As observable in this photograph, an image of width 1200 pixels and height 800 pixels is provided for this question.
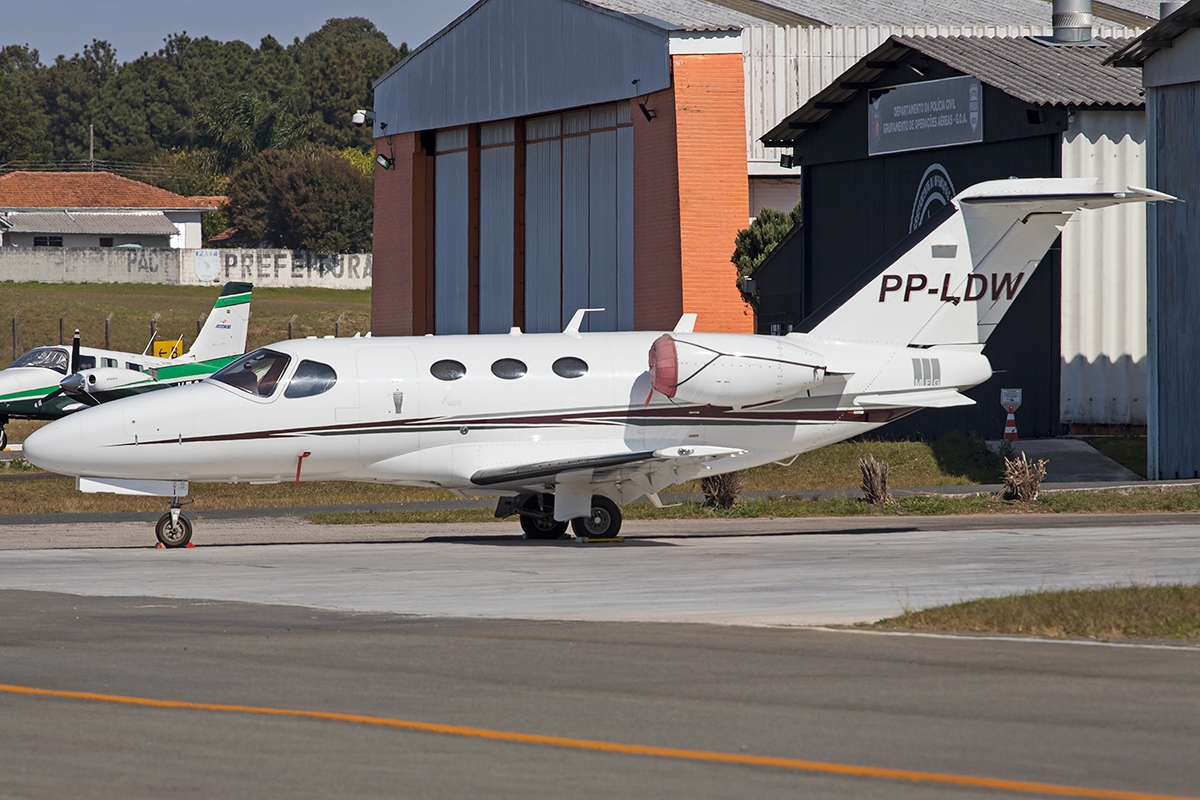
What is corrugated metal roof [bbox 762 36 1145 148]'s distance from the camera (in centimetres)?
3347

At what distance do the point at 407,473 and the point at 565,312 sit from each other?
27.1 metres

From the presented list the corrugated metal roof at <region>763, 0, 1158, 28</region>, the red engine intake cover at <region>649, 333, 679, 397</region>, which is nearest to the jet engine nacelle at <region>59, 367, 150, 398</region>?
the corrugated metal roof at <region>763, 0, 1158, 28</region>

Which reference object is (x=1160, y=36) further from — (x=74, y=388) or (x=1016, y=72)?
(x=74, y=388)

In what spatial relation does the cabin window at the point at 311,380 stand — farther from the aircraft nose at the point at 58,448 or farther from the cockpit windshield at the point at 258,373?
the aircraft nose at the point at 58,448

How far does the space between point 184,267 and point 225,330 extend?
46.1 metres

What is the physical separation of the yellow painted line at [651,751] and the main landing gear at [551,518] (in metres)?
11.8

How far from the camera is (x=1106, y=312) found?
33.7 meters

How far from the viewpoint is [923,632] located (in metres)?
11.7

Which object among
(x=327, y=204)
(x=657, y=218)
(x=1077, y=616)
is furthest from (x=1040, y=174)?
(x=327, y=204)

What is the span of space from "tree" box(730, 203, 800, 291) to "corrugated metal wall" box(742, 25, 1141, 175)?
1492 mm

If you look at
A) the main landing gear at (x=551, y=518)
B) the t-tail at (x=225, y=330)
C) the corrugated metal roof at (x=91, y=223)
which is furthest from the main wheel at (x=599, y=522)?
the corrugated metal roof at (x=91, y=223)

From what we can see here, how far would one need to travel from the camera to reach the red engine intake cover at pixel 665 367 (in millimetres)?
20281

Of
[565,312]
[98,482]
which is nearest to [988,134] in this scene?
[565,312]

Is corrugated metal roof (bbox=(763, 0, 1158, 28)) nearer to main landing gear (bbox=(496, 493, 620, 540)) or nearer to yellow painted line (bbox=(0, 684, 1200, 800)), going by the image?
main landing gear (bbox=(496, 493, 620, 540))
